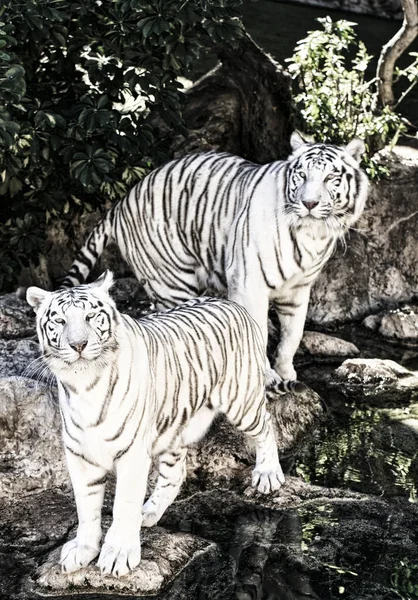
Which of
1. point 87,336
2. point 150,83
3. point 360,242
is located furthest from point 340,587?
point 360,242

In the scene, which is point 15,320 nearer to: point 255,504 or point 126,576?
point 255,504

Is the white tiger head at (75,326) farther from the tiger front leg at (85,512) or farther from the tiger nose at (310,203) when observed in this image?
the tiger nose at (310,203)

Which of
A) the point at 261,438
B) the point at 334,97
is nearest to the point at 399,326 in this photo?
the point at 334,97

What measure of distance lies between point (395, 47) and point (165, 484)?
461 centimetres

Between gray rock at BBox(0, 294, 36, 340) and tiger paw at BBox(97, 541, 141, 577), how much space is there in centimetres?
199

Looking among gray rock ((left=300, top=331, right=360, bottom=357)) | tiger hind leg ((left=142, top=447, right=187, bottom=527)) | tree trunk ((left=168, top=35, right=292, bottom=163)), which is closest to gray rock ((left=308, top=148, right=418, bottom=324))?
gray rock ((left=300, top=331, right=360, bottom=357))

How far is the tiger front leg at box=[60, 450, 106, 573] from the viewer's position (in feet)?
13.9

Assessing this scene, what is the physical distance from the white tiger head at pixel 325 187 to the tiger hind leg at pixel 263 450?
1.03 metres

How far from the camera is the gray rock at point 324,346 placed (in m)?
6.89

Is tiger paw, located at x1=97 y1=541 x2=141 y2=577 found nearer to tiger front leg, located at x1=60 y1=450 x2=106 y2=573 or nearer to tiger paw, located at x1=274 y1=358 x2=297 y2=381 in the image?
tiger front leg, located at x1=60 y1=450 x2=106 y2=573

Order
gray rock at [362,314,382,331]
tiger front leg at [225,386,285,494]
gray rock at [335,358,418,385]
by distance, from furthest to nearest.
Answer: gray rock at [362,314,382,331] < gray rock at [335,358,418,385] < tiger front leg at [225,386,285,494]

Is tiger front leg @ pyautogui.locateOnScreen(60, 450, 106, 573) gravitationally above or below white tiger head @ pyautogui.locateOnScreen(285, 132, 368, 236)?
below

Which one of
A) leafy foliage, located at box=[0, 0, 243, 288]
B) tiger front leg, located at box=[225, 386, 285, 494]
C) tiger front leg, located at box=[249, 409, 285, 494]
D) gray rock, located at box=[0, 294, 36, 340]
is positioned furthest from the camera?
gray rock, located at box=[0, 294, 36, 340]

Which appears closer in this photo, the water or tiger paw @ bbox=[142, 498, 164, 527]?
the water
